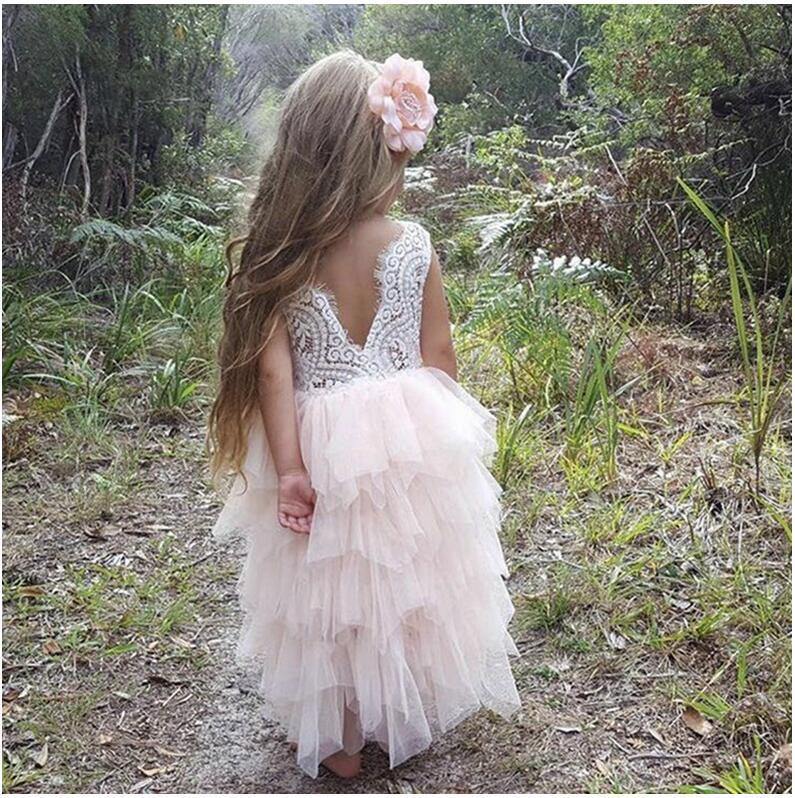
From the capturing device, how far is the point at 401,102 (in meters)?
1.66

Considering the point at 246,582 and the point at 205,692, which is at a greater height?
the point at 246,582

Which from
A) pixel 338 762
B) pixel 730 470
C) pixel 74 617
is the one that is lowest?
pixel 74 617

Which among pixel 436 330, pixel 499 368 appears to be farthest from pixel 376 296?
pixel 499 368

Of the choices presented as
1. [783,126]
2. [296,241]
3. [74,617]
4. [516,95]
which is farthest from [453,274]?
[296,241]

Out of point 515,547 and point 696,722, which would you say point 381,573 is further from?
point 515,547

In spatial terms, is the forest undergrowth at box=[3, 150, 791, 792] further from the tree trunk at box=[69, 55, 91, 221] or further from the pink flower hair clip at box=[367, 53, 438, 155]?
the pink flower hair clip at box=[367, 53, 438, 155]

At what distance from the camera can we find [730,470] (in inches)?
111

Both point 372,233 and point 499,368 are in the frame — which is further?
point 499,368

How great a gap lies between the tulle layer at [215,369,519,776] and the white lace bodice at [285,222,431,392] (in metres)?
0.03

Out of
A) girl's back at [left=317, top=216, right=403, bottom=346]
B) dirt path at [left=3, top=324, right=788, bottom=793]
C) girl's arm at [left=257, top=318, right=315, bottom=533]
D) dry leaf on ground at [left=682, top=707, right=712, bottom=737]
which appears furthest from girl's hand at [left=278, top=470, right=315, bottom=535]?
dry leaf on ground at [left=682, top=707, right=712, bottom=737]

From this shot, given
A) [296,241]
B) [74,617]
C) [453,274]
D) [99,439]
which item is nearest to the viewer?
[296,241]

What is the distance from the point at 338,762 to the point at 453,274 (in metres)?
3.77

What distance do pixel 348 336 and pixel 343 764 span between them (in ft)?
2.77

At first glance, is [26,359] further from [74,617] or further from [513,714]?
[513,714]
